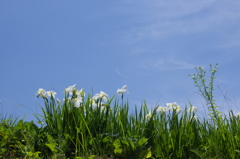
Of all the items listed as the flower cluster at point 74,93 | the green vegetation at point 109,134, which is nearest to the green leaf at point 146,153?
the green vegetation at point 109,134

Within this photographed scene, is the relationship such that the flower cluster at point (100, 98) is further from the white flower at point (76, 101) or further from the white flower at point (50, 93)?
the white flower at point (50, 93)

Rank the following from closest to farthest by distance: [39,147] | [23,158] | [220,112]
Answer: [23,158] → [39,147] → [220,112]

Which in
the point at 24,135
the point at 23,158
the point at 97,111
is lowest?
the point at 23,158

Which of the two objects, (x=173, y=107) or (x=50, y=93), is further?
(x=173, y=107)

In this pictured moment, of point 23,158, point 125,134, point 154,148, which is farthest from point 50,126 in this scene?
point 154,148

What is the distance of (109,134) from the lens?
5.57m

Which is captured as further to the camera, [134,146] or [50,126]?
[50,126]

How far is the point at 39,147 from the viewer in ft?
18.1

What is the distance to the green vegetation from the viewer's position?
17.5 feet

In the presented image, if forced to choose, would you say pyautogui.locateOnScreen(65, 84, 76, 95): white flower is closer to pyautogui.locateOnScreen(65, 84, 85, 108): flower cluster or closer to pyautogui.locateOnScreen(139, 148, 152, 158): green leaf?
pyautogui.locateOnScreen(65, 84, 85, 108): flower cluster

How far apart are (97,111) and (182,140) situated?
60.6 inches

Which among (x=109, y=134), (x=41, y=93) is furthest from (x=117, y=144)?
(x=41, y=93)

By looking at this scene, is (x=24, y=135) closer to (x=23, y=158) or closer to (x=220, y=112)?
(x=23, y=158)

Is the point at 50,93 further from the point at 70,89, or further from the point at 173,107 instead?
the point at 173,107
